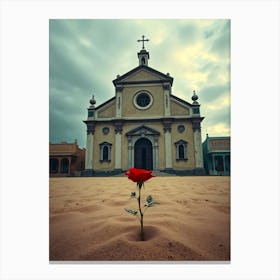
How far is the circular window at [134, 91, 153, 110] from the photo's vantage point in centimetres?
706

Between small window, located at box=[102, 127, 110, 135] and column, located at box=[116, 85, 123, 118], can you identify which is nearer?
column, located at box=[116, 85, 123, 118]

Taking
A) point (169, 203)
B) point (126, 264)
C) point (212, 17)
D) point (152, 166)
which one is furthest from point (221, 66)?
point (152, 166)

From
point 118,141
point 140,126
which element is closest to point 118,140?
point 118,141

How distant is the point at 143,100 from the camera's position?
285 inches

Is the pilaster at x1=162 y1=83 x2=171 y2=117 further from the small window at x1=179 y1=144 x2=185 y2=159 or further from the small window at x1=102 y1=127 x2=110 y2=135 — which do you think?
the small window at x1=102 y1=127 x2=110 y2=135

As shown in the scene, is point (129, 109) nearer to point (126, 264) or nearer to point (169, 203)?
point (169, 203)

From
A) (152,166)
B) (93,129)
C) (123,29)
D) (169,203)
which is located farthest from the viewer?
(93,129)

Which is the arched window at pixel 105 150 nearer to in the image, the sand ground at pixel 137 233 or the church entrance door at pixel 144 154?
the church entrance door at pixel 144 154

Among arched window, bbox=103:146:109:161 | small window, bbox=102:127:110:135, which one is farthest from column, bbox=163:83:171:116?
arched window, bbox=103:146:109:161

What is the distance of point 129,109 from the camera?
22.9ft

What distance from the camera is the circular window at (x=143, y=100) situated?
7064mm

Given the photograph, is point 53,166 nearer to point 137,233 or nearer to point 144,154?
point 137,233

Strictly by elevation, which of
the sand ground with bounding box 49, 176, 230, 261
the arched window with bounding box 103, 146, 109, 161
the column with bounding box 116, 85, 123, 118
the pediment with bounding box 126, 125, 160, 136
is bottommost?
the sand ground with bounding box 49, 176, 230, 261

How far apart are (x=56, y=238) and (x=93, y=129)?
665 centimetres
